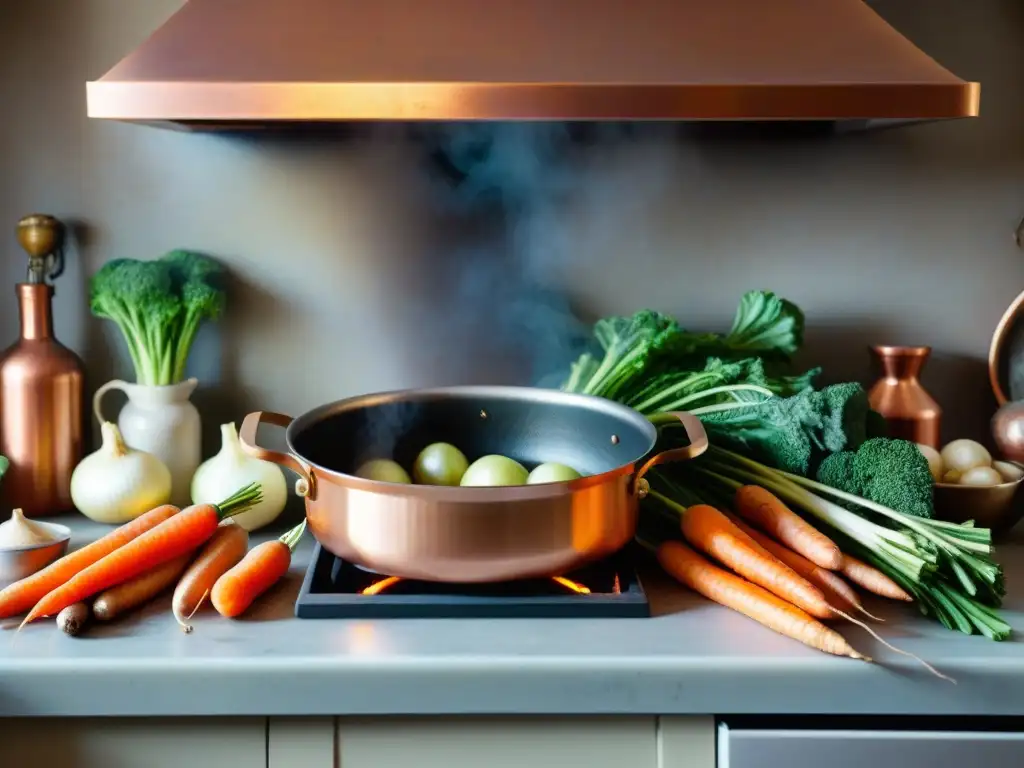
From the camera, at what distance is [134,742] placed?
3.41 feet

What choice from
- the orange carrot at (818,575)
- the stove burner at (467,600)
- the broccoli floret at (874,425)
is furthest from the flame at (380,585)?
the broccoli floret at (874,425)

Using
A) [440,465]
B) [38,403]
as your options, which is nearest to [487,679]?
[440,465]

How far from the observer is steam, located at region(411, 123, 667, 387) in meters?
1.65

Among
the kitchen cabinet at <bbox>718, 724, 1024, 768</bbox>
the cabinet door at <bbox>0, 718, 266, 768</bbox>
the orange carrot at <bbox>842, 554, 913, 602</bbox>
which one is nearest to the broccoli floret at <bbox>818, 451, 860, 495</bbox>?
the orange carrot at <bbox>842, 554, 913, 602</bbox>

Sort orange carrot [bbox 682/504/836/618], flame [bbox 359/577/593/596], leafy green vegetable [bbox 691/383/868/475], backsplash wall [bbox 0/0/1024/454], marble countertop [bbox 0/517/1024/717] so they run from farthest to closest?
backsplash wall [bbox 0/0/1024/454], leafy green vegetable [bbox 691/383/868/475], flame [bbox 359/577/593/596], orange carrot [bbox 682/504/836/618], marble countertop [bbox 0/517/1024/717]

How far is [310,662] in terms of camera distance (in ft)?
3.35

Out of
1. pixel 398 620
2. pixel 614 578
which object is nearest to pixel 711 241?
pixel 614 578

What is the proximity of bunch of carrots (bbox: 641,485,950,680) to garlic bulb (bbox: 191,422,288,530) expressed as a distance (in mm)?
560

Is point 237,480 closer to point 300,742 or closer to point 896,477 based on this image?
point 300,742

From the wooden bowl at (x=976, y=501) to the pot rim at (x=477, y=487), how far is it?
428 millimetres

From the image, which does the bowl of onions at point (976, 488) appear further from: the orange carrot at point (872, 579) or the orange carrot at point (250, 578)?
the orange carrot at point (250, 578)

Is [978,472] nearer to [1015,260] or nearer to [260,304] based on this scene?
[1015,260]

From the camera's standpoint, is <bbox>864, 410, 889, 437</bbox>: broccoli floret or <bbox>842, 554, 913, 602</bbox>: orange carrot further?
<bbox>864, 410, 889, 437</bbox>: broccoli floret

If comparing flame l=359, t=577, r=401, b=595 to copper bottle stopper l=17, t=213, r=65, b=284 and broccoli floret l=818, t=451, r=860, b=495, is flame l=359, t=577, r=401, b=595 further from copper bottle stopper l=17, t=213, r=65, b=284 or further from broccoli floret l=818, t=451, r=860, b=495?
copper bottle stopper l=17, t=213, r=65, b=284
